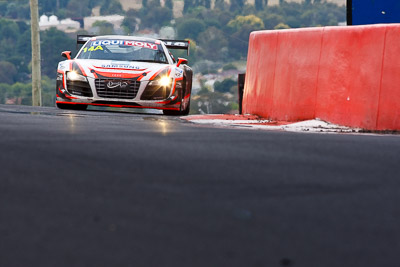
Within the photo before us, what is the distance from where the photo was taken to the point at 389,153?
296 inches

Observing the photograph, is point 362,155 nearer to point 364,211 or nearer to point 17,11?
point 364,211

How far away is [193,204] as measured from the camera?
4.70 metres

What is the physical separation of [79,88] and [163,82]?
1.53 m

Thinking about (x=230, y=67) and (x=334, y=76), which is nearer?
(x=334, y=76)

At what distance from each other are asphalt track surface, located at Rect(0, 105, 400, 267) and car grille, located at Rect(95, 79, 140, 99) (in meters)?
7.46

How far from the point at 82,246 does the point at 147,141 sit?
3.89 meters

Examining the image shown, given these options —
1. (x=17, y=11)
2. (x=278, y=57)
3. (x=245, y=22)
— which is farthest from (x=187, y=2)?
(x=278, y=57)

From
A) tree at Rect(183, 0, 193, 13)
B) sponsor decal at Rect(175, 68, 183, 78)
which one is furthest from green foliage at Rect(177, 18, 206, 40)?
sponsor decal at Rect(175, 68, 183, 78)

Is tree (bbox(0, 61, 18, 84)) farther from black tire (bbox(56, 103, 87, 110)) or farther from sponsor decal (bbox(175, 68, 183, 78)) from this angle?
sponsor decal (bbox(175, 68, 183, 78))

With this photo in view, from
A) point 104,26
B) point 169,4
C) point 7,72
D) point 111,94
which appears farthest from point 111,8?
point 111,94

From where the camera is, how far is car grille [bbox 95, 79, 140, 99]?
14914 millimetres

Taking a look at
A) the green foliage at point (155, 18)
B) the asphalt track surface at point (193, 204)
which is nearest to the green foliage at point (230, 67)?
the green foliage at point (155, 18)

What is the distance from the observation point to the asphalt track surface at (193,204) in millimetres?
3740

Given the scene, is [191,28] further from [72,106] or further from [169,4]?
[72,106]
